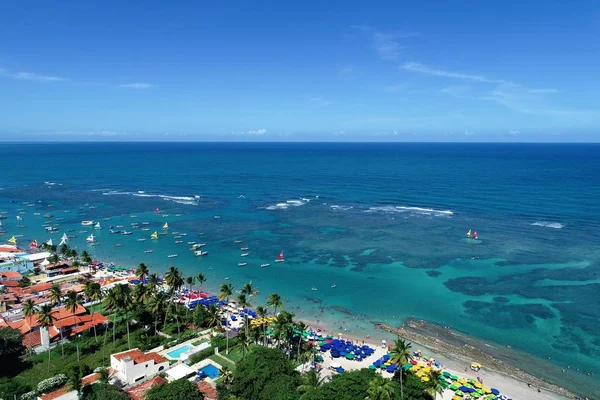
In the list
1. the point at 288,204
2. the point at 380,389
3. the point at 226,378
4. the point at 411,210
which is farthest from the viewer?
the point at 288,204

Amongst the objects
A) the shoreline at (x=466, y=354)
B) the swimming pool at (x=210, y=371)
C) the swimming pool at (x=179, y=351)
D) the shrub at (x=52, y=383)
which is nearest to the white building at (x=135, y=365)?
the swimming pool at (x=179, y=351)

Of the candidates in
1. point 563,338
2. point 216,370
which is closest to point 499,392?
point 563,338

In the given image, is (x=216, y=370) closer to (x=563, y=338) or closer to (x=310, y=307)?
(x=310, y=307)

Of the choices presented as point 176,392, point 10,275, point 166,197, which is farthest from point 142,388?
point 166,197

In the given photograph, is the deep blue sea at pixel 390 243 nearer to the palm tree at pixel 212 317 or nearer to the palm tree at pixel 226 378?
the palm tree at pixel 212 317

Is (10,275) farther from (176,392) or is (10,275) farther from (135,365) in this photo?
(176,392)

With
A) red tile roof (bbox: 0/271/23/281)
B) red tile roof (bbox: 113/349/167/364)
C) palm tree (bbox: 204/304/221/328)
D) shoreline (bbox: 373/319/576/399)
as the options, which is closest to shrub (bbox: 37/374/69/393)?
red tile roof (bbox: 113/349/167/364)
